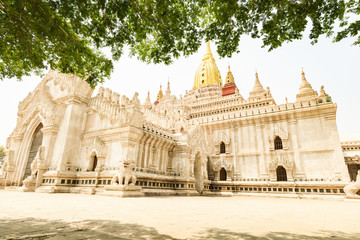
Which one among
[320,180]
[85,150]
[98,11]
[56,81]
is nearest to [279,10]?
[98,11]

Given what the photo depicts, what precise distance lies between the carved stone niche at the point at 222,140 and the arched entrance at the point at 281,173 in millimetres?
5669

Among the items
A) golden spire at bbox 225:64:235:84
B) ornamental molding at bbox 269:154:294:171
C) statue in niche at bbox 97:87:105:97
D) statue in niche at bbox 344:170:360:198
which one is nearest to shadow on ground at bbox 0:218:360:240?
statue in niche at bbox 344:170:360:198

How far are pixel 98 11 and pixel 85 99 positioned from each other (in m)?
15.9

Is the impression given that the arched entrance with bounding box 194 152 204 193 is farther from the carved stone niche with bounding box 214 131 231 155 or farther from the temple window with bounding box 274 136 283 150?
the temple window with bounding box 274 136 283 150

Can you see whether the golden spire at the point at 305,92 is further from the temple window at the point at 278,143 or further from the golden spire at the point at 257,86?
the temple window at the point at 278,143

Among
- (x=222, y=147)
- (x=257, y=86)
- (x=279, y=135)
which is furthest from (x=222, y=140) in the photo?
(x=257, y=86)

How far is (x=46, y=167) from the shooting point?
59.9ft

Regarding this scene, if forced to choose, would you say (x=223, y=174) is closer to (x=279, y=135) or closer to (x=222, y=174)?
(x=222, y=174)

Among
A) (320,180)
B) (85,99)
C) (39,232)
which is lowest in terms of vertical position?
(39,232)

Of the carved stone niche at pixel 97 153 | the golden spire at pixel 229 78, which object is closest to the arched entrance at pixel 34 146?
the carved stone niche at pixel 97 153

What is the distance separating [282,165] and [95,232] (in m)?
22.1

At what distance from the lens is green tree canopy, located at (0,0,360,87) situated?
5.42 metres

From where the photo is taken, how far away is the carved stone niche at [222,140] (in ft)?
85.6

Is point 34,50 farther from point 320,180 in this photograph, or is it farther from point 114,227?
point 320,180
